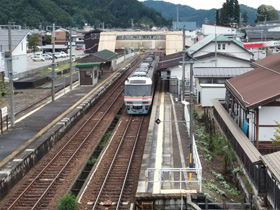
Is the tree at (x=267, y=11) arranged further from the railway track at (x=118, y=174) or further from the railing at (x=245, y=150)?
the railway track at (x=118, y=174)

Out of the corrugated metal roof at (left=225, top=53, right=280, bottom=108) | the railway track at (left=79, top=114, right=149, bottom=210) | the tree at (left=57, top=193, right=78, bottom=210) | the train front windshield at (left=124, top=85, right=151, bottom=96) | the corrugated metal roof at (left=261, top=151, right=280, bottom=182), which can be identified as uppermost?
the corrugated metal roof at (left=225, top=53, right=280, bottom=108)

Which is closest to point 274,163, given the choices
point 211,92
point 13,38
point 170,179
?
point 170,179

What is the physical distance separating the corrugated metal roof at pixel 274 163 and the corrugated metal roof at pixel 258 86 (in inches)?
143

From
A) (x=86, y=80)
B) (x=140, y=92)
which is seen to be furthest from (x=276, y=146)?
(x=86, y=80)

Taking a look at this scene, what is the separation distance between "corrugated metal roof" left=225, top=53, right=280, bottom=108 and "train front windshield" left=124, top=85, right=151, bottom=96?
4.73 metres

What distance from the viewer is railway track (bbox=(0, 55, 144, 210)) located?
13.3 metres

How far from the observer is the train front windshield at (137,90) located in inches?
981

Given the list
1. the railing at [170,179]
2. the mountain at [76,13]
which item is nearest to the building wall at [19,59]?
the railing at [170,179]

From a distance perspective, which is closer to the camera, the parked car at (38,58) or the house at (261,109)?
the house at (261,109)

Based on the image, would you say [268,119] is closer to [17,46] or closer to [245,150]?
[245,150]

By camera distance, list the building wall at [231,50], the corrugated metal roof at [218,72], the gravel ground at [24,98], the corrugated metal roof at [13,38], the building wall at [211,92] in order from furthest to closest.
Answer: the corrugated metal roof at [13,38]
the building wall at [231,50]
the gravel ground at [24,98]
the corrugated metal roof at [218,72]
the building wall at [211,92]

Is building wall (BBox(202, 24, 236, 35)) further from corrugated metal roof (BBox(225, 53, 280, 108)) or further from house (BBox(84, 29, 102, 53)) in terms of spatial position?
corrugated metal roof (BBox(225, 53, 280, 108))

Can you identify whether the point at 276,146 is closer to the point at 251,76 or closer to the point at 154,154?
the point at 154,154

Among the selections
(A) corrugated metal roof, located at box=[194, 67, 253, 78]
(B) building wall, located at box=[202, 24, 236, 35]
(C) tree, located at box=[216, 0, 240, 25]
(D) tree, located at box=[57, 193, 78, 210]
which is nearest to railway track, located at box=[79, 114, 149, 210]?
(D) tree, located at box=[57, 193, 78, 210]
